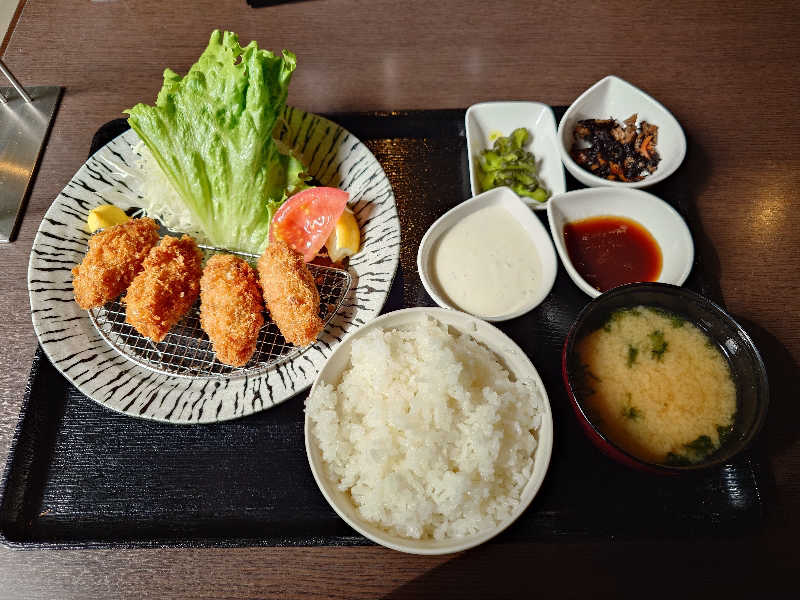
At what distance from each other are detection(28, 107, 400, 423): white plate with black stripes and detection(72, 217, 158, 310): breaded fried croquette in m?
0.13

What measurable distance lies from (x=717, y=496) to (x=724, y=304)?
2.69 feet

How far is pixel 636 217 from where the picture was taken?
2.30 m

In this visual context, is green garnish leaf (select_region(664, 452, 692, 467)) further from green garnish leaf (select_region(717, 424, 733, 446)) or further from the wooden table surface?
the wooden table surface

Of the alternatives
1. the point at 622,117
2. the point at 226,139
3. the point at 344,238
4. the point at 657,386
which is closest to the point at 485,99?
the point at 622,117

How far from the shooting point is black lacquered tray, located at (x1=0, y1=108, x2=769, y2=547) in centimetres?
183

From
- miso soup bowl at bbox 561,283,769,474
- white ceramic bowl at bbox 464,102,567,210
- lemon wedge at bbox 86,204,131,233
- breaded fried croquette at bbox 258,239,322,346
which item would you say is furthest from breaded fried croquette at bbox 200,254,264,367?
miso soup bowl at bbox 561,283,769,474

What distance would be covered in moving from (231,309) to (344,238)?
0.56 metres

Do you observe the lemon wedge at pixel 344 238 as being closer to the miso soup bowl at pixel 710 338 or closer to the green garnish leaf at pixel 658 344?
the miso soup bowl at pixel 710 338

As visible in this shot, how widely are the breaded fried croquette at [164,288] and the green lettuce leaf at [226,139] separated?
0.71 feet

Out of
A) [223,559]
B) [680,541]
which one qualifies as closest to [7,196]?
[223,559]

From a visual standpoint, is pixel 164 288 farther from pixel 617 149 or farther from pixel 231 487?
pixel 617 149

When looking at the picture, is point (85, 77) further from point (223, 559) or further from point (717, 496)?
point (717, 496)

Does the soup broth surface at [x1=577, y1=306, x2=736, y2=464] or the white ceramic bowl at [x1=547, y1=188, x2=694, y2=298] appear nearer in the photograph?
the soup broth surface at [x1=577, y1=306, x2=736, y2=464]

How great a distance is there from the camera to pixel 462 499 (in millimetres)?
1669
